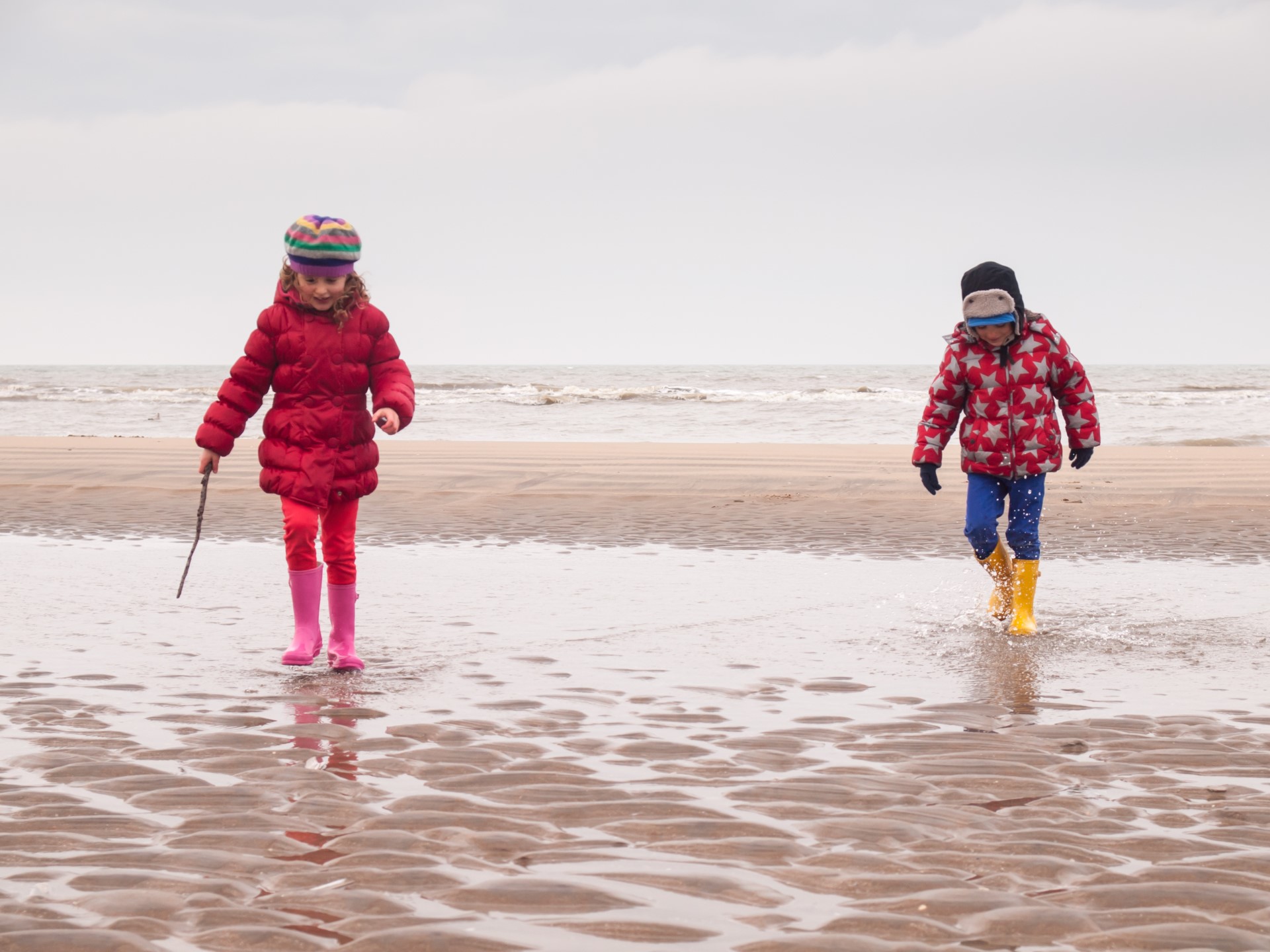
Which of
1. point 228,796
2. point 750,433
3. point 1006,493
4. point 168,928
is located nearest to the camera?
point 168,928

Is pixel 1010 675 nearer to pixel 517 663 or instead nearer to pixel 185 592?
pixel 517 663

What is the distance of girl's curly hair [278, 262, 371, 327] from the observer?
5535mm

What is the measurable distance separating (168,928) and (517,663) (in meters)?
2.86

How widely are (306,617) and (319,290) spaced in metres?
1.30

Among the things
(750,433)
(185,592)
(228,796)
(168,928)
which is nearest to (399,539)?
(185,592)

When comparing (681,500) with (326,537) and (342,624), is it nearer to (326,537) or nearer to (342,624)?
(326,537)

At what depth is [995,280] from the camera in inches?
249

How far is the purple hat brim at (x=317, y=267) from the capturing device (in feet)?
17.8

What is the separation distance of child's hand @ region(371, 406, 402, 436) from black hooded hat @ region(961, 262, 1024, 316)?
2671mm

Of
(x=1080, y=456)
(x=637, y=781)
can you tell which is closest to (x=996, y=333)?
(x=1080, y=456)

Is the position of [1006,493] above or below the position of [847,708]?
above

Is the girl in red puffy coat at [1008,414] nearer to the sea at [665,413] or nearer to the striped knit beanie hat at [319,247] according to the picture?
the striped knit beanie hat at [319,247]

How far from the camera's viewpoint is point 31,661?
5.42m

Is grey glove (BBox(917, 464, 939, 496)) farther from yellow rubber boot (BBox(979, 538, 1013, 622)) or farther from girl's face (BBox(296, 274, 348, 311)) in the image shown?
girl's face (BBox(296, 274, 348, 311))
